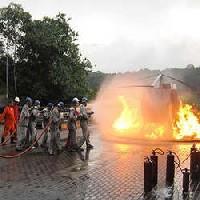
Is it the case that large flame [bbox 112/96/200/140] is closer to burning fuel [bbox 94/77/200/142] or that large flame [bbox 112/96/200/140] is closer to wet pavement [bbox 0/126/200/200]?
burning fuel [bbox 94/77/200/142]

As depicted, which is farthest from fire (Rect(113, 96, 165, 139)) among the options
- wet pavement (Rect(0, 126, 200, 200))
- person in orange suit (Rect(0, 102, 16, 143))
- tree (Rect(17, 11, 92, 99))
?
tree (Rect(17, 11, 92, 99))

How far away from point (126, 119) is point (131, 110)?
1.59ft

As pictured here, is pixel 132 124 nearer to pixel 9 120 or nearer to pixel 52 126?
pixel 9 120

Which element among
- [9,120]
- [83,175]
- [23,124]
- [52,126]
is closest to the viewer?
[83,175]


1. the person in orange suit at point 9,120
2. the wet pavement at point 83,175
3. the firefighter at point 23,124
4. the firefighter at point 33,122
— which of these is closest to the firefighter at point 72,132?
the wet pavement at point 83,175

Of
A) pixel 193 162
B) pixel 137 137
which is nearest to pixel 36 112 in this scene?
pixel 137 137

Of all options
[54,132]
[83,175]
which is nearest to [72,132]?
[54,132]

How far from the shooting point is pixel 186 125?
2162 centimetres

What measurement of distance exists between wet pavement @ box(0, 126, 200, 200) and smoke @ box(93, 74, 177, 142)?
340 centimetres

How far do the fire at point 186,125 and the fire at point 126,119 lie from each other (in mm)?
2168

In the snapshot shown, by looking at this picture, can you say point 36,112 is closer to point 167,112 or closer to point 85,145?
point 85,145

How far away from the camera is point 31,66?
41812 mm

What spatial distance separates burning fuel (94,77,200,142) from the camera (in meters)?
21.4

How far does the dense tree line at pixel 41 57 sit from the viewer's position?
1604 inches
